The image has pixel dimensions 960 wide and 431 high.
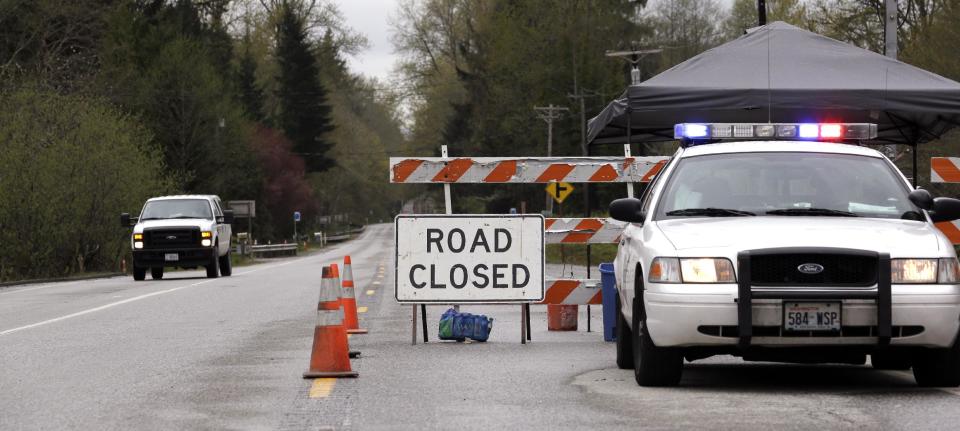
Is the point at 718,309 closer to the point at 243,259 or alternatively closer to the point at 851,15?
the point at 851,15

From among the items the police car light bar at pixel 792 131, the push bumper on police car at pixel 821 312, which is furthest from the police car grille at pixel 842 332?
the police car light bar at pixel 792 131

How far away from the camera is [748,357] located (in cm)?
934

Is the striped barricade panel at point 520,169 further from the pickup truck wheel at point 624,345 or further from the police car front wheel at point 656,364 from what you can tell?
the police car front wheel at point 656,364

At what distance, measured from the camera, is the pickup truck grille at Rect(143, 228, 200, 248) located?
107 ft

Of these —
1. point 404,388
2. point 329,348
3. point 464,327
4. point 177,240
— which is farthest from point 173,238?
point 404,388

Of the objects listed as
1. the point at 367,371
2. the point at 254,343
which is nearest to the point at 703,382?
the point at 367,371

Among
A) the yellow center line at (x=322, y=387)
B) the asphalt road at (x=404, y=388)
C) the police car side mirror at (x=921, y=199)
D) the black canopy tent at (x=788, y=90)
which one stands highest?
the black canopy tent at (x=788, y=90)

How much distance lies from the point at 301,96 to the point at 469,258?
9182 centimetres

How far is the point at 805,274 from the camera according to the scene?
352 inches

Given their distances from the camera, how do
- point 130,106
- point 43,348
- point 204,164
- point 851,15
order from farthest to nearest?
point 204,164 → point 130,106 → point 851,15 → point 43,348

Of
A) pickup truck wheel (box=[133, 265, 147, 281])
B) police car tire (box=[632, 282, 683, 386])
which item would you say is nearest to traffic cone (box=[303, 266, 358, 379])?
police car tire (box=[632, 282, 683, 386])

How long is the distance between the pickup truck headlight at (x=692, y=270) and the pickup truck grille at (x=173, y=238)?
2435cm

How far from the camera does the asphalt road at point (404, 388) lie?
26.8ft

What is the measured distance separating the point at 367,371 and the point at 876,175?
12.6 ft
